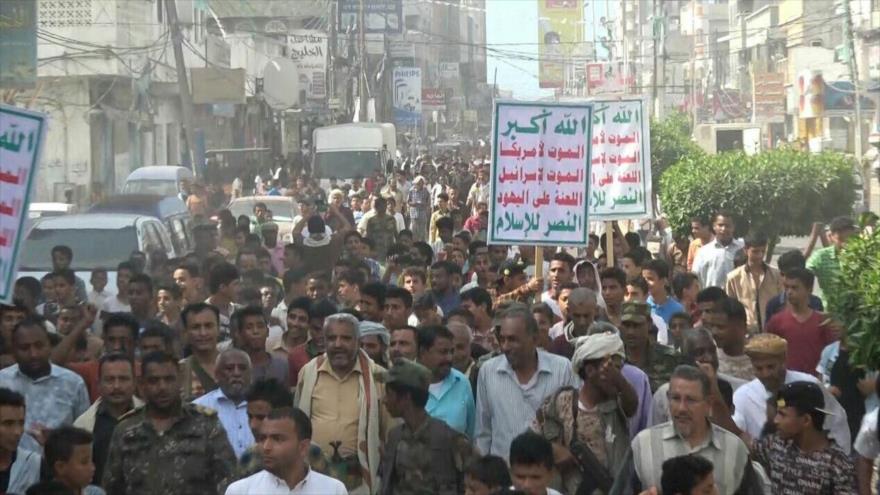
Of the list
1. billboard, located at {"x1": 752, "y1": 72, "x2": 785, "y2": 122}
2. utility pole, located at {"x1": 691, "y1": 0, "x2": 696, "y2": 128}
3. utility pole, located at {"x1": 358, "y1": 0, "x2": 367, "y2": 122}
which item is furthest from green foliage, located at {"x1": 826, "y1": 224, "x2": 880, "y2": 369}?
utility pole, located at {"x1": 691, "y1": 0, "x2": 696, "y2": 128}

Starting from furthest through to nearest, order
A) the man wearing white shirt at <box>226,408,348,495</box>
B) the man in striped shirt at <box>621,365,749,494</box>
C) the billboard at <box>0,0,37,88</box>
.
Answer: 1. the billboard at <box>0,0,37,88</box>
2. the man in striped shirt at <box>621,365,749,494</box>
3. the man wearing white shirt at <box>226,408,348,495</box>

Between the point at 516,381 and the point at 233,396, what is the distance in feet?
4.19

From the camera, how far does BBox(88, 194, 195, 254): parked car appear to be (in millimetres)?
18094

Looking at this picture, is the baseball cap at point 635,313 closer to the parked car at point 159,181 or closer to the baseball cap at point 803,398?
the baseball cap at point 803,398

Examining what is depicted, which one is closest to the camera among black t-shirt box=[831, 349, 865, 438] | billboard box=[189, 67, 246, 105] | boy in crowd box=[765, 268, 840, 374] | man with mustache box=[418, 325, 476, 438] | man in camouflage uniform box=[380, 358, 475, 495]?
man in camouflage uniform box=[380, 358, 475, 495]

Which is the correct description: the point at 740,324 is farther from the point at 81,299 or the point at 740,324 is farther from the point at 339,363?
the point at 81,299

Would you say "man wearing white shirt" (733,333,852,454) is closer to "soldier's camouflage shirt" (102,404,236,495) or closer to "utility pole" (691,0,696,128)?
"soldier's camouflage shirt" (102,404,236,495)

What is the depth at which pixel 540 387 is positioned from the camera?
310 inches

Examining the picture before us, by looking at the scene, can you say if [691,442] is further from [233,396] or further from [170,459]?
[233,396]

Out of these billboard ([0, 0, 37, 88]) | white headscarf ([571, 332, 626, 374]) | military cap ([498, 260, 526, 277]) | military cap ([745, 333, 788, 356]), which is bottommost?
military cap ([745, 333, 788, 356])

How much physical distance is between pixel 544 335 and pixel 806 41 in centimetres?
6657

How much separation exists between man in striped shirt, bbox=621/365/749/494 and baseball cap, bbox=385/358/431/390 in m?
1.18

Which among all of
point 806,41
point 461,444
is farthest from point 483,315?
point 806,41

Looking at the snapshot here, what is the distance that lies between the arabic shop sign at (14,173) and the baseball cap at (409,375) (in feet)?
6.40
